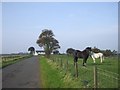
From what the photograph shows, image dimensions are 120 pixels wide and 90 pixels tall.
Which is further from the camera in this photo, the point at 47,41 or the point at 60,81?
the point at 47,41

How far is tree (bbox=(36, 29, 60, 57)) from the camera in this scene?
77594mm

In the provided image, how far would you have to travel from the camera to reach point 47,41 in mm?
77562

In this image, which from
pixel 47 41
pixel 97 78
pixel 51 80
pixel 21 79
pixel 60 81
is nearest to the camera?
pixel 97 78

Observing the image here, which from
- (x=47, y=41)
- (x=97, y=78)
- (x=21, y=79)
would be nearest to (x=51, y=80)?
(x=21, y=79)

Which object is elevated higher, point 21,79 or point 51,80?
point 51,80

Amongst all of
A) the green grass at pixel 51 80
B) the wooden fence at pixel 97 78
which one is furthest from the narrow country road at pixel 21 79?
the wooden fence at pixel 97 78

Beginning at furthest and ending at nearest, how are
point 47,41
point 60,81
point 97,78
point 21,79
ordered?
1. point 47,41
2. point 21,79
3. point 60,81
4. point 97,78

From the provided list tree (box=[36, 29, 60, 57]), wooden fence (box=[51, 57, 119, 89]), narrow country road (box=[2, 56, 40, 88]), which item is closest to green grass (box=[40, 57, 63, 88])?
narrow country road (box=[2, 56, 40, 88])

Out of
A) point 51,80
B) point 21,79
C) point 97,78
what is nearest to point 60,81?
point 51,80

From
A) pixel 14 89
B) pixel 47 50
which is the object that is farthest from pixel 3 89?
pixel 47 50

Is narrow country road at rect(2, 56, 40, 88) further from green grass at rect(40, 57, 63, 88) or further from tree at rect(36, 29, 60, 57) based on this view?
tree at rect(36, 29, 60, 57)

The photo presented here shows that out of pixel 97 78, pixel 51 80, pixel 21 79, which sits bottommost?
pixel 21 79

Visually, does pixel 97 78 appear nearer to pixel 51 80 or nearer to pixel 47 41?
pixel 51 80

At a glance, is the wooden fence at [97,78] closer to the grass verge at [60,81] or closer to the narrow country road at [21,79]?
the grass verge at [60,81]
